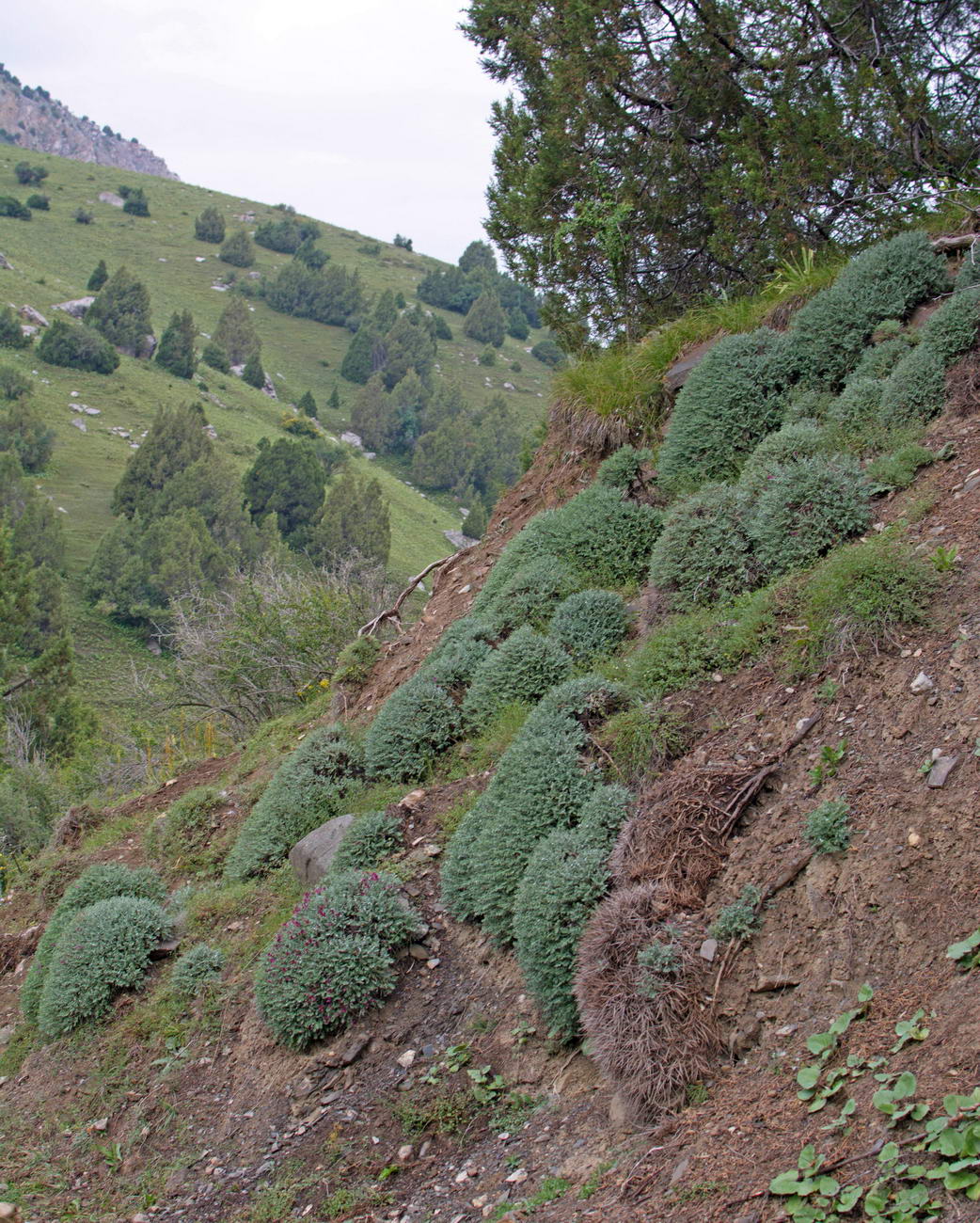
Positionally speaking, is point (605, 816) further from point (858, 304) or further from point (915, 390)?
point (858, 304)

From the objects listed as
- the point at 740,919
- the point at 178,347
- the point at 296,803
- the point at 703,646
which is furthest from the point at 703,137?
the point at 178,347

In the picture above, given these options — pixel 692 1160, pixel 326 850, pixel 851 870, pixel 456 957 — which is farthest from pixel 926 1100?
pixel 326 850

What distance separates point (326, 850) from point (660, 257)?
733 centimetres

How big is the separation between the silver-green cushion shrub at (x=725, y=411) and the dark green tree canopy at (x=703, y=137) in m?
2.11

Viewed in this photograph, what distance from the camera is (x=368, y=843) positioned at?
6.06 m

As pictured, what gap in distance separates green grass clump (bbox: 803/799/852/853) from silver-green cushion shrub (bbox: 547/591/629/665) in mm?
2614

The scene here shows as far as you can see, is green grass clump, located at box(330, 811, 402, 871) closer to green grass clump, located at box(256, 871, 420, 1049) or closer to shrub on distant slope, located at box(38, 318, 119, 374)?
green grass clump, located at box(256, 871, 420, 1049)

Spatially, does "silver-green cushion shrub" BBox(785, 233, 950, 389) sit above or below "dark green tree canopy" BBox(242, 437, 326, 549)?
above

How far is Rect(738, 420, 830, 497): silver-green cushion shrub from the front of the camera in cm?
625

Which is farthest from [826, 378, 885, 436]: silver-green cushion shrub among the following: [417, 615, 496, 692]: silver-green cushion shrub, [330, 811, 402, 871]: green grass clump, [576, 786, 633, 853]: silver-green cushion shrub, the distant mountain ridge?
the distant mountain ridge

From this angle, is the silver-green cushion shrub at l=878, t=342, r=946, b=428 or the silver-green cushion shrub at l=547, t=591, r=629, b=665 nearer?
the silver-green cushion shrub at l=878, t=342, r=946, b=428

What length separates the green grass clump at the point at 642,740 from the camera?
4934 millimetres

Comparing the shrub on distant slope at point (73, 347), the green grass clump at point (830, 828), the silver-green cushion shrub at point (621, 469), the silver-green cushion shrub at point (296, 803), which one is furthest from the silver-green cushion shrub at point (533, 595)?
the shrub on distant slope at point (73, 347)

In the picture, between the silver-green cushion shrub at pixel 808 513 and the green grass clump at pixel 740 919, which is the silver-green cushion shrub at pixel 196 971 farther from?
the silver-green cushion shrub at pixel 808 513
